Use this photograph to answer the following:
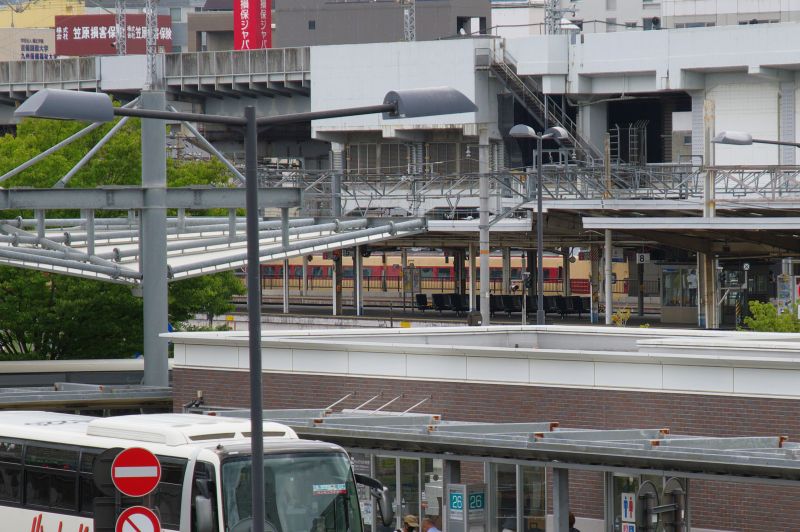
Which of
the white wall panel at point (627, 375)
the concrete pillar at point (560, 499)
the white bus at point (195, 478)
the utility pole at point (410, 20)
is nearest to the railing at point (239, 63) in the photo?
the utility pole at point (410, 20)

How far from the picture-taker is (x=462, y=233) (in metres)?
64.2

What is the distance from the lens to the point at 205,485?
16.3 meters

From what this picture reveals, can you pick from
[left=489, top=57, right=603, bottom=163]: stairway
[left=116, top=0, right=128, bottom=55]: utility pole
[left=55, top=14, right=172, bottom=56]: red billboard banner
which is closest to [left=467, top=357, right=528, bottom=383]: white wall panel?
[left=116, top=0, right=128, bottom=55]: utility pole

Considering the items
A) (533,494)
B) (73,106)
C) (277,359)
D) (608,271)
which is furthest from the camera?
(608,271)

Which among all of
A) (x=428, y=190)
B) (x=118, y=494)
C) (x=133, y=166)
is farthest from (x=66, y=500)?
(x=428, y=190)

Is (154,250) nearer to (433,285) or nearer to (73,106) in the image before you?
(73,106)

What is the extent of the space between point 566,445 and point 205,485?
A: 4392mm

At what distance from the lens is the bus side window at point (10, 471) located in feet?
62.4

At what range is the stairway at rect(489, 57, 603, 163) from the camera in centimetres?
7031

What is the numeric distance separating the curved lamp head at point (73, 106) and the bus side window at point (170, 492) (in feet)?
13.0

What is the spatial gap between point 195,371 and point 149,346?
2.63m

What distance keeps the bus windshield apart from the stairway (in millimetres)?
53817

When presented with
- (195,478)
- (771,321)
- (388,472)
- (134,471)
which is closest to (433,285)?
(771,321)

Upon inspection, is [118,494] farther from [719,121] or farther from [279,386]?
[719,121]
